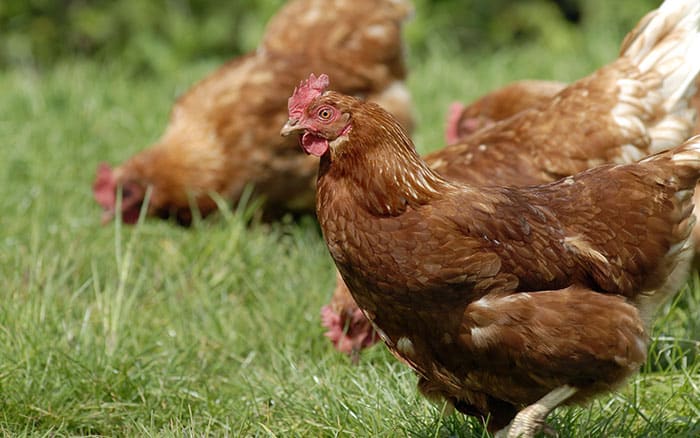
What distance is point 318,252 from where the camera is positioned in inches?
199

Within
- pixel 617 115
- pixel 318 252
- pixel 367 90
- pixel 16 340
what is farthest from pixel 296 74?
pixel 16 340

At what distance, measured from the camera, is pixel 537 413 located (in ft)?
9.70

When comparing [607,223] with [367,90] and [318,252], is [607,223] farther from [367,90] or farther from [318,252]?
[367,90]

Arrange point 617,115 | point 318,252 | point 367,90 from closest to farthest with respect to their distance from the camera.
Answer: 1. point 617,115
2. point 318,252
3. point 367,90

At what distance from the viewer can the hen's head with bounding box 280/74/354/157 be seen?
2.92m

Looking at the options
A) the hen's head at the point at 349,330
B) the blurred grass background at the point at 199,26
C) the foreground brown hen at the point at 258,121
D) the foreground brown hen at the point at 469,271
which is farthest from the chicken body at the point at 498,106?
the blurred grass background at the point at 199,26

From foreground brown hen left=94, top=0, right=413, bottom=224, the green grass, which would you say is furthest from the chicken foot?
foreground brown hen left=94, top=0, right=413, bottom=224

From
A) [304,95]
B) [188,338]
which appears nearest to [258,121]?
[188,338]

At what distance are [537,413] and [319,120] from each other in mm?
1060

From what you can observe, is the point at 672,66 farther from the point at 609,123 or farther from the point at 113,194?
the point at 113,194

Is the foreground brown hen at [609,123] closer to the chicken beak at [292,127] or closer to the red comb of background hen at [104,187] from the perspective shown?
the chicken beak at [292,127]

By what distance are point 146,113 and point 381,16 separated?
195cm

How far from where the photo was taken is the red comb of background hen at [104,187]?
5.48 metres

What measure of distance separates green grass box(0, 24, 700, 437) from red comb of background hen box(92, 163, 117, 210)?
142 millimetres
